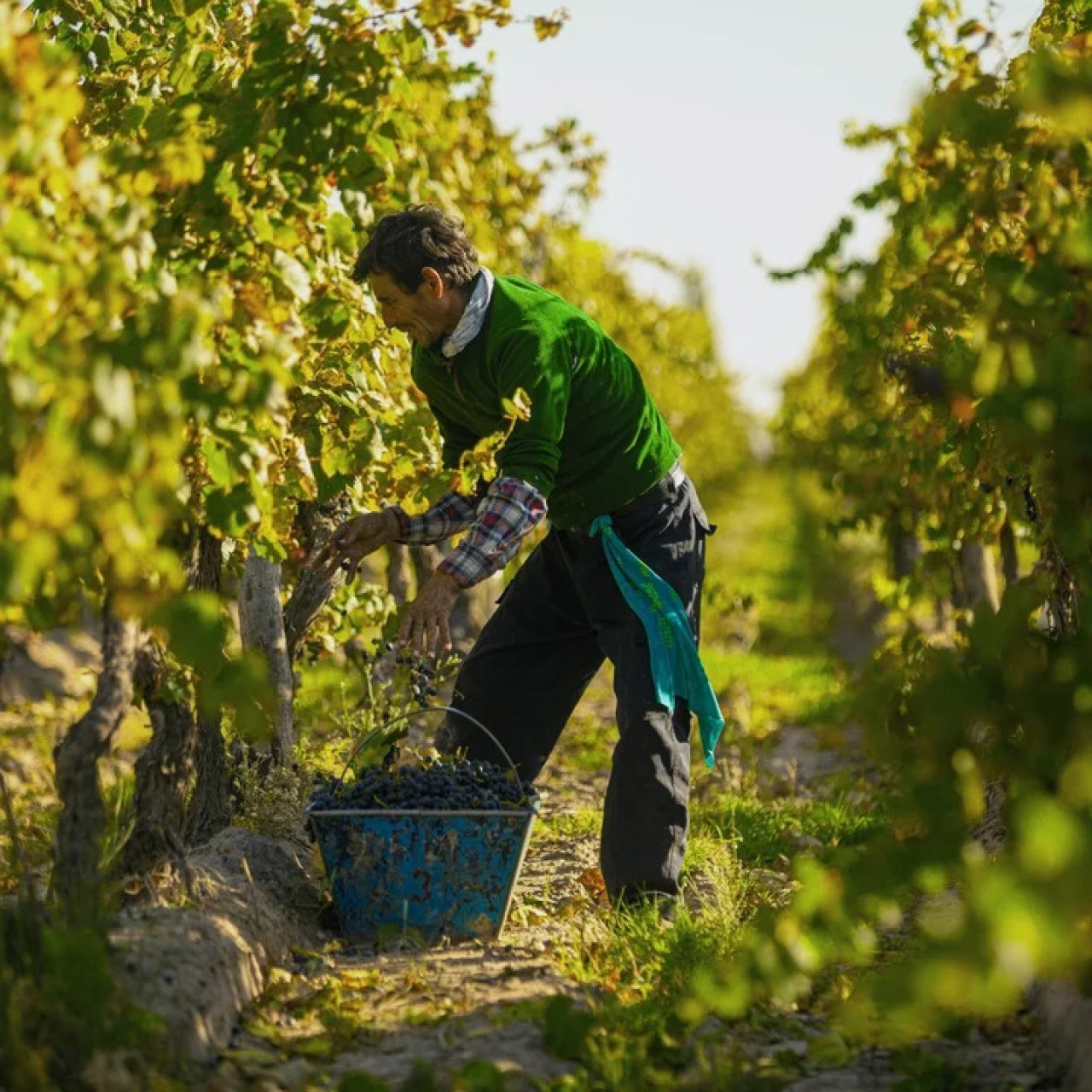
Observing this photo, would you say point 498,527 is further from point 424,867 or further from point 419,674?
point 424,867

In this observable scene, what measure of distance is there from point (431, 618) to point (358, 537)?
0.52 m

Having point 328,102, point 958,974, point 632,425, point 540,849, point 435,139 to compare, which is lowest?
point 540,849

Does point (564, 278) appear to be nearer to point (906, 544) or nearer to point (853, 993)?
point (906, 544)

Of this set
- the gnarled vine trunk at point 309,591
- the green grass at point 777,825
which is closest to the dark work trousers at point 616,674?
the gnarled vine trunk at point 309,591

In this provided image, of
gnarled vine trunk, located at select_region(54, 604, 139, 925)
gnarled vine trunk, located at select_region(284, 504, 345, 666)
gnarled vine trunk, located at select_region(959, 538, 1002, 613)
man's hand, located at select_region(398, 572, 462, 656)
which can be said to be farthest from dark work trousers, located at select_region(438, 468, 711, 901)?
gnarled vine trunk, located at select_region(959, 538, 1002, 613)

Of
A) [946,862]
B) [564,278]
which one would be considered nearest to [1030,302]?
[946,862]

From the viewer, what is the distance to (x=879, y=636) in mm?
14781

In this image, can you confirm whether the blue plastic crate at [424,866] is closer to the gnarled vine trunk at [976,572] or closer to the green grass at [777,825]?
the green grass at [777,825]

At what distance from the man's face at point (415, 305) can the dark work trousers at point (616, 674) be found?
0.72 m

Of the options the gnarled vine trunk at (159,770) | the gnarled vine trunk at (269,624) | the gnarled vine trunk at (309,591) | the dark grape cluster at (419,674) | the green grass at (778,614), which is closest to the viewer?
the gnarled vine trunk at (159,770)

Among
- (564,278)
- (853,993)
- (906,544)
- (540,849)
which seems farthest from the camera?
(564,278)

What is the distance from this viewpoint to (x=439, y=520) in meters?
4.46

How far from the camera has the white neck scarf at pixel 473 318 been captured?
4.22m

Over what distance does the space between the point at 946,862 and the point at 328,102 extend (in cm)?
214
